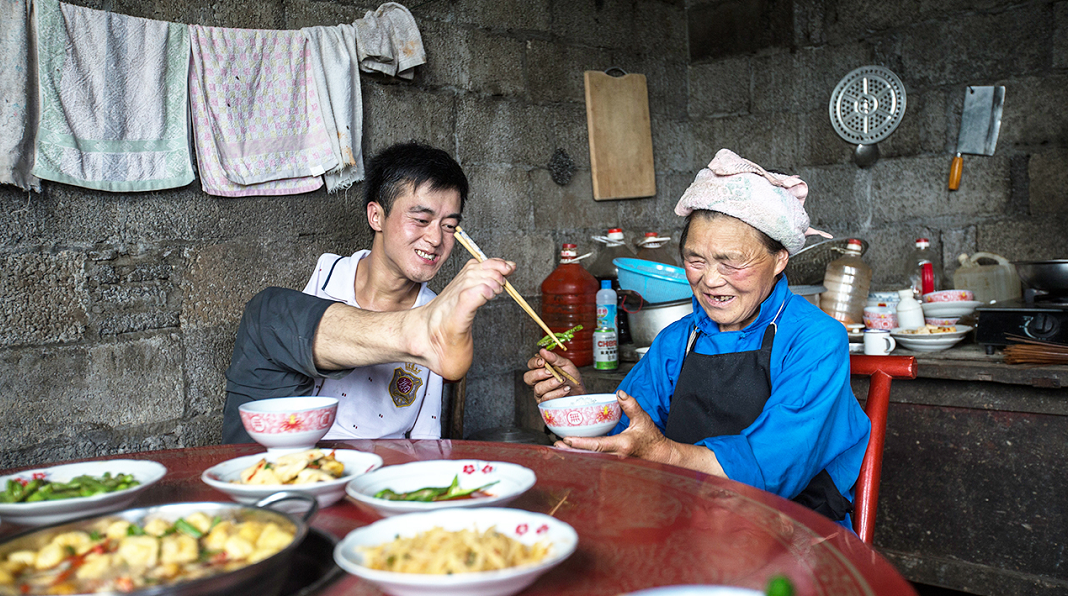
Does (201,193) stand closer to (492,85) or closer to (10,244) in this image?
(10,244)

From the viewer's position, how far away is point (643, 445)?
1.58 meters

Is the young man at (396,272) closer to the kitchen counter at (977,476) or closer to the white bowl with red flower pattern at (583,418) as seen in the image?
the white bowl with red flower pattern at (583,418)

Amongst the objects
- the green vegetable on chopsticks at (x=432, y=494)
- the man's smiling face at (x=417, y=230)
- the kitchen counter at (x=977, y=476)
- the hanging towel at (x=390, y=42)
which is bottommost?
the kitchen counter at (x=977, y=476)

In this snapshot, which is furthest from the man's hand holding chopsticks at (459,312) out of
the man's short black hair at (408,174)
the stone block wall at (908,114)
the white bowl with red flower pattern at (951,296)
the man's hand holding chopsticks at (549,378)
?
the stone block wall at (908,114)

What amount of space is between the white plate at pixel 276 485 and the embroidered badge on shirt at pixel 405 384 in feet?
3.65

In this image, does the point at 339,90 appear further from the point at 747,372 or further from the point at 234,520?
the point at 234,520

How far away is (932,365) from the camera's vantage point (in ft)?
8.84

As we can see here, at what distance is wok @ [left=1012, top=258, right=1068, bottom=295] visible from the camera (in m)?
2.74

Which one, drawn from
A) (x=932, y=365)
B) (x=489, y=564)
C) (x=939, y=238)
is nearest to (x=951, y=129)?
(x=939, y=238)

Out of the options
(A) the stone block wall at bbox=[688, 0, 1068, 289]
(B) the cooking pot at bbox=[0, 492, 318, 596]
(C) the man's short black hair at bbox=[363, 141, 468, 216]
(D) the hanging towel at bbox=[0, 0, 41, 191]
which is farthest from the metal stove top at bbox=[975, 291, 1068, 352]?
(D) the hanging towel at bbox=[0, 0, 41, 191]

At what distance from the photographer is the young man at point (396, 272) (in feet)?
7.79

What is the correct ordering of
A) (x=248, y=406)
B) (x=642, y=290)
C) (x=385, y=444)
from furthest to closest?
1. (x=642, y=290)
2. (x=385, y=444)
3. (x=248, y=406)

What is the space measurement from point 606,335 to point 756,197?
5.31 ft

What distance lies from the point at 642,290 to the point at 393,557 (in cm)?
271
